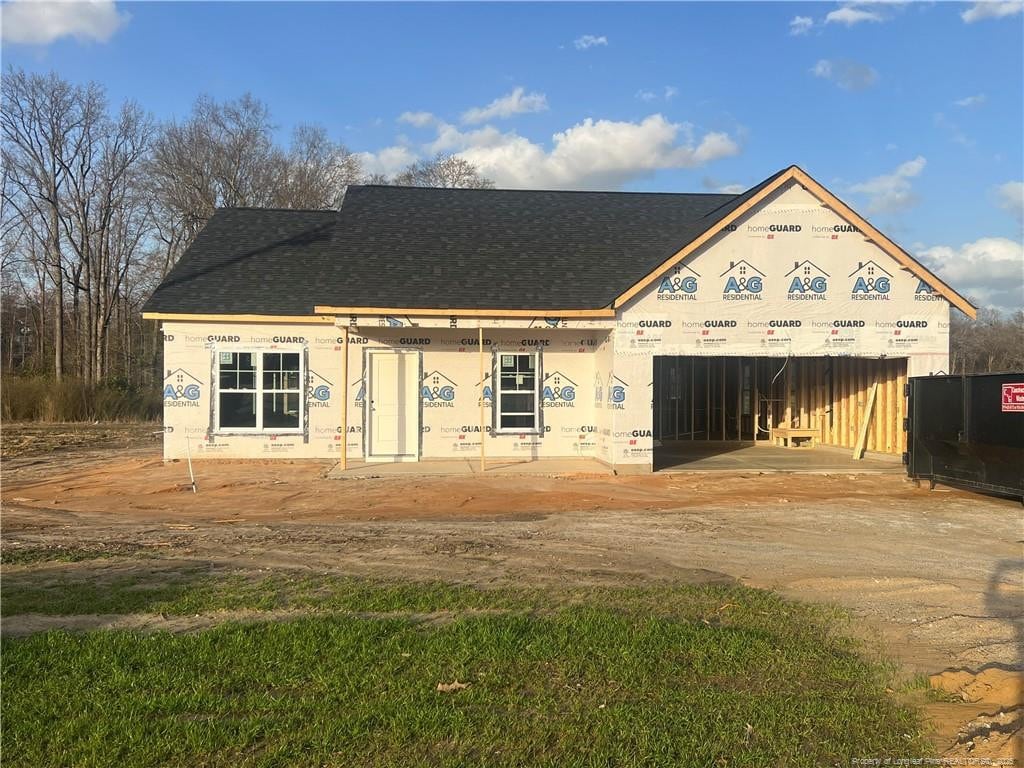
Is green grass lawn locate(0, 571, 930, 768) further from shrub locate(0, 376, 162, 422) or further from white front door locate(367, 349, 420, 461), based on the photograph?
shrub locate(0, 376, 162, 422)

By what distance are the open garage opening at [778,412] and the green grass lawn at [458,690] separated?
11.4 m

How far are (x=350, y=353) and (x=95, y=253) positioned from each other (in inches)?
1342

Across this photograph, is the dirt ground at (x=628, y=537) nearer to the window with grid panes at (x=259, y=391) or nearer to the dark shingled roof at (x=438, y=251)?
the window with grid panes at (x=259, y=391)

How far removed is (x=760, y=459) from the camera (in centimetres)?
1856

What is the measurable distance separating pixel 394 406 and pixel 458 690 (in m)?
12.7

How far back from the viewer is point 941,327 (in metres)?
16.2

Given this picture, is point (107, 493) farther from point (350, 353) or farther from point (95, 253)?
point (95, 253)

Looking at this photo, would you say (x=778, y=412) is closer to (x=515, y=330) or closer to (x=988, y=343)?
(x=515, y=330)

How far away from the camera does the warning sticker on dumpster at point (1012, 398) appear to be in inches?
455

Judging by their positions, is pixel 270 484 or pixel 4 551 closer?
pixel 4 551

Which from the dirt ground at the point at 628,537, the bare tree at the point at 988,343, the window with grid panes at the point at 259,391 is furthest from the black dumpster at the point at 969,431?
the bare tree at the point at 988,343

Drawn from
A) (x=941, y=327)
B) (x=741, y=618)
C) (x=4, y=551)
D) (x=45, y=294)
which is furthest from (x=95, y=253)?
(x=741, y=618)

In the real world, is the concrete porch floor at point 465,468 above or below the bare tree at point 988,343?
below

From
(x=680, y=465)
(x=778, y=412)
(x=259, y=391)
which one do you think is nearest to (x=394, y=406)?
(x=259, y=391)
